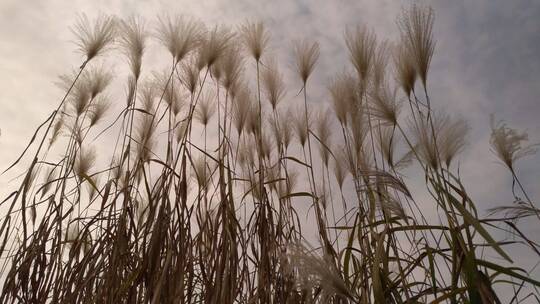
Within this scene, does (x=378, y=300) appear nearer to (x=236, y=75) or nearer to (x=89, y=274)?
(x=89, y=274)

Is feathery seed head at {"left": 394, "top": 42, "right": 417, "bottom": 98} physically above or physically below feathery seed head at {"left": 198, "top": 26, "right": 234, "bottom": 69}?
below

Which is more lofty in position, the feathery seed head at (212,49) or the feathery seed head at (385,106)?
the feathery seed head at (212,49)

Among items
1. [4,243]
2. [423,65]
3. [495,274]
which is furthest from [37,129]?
[495,274]

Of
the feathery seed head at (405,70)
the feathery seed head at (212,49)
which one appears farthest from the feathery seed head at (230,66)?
the feathery seed head at (405,70)

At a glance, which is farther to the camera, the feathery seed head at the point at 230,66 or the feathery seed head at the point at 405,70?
the feathery seed head at the point at 230,66

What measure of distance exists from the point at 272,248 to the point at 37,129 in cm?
138

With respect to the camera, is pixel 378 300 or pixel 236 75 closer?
Answer: pixel 378 300

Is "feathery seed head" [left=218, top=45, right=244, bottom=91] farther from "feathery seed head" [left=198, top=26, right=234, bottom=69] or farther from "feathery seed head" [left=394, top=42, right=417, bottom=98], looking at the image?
"feathery seed head" [left=394, top=42, right=417, bottom=98]

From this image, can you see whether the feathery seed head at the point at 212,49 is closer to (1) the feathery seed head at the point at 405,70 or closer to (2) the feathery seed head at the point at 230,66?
(2) the feathery seed head at the point at 230,66

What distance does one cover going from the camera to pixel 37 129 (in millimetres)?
2379

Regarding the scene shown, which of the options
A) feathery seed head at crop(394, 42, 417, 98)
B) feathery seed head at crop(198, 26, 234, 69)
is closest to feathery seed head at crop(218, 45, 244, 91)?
feathery seed head at crop(198, 26, 234, 69)

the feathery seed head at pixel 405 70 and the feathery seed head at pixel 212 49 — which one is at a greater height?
the feathery seed head at pixel 212 49

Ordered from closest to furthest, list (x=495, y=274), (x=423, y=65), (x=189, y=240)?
(x=495, y=274) → (x=423, y=65) → (x=189, y=240)

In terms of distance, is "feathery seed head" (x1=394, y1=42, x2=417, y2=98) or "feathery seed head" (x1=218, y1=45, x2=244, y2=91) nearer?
"feathery seed head" (x1=394, y1=42, x2=417, y2=98)
